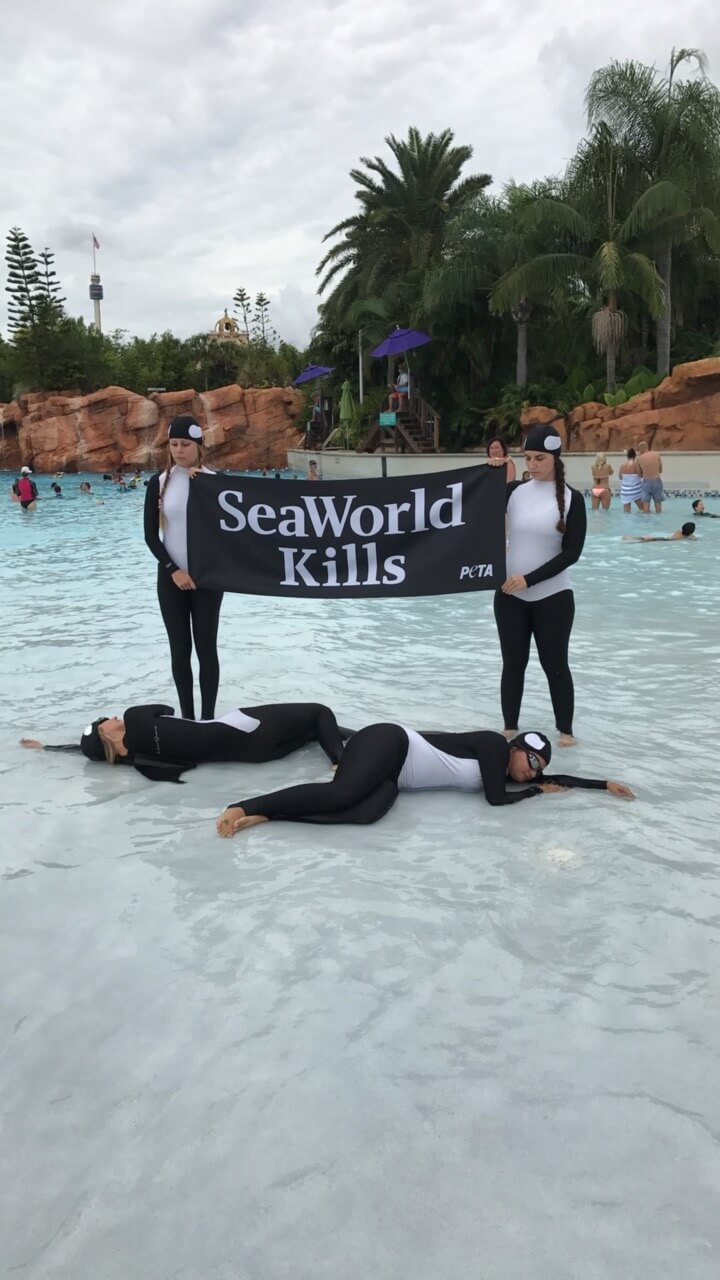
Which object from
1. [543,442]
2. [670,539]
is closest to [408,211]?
[670,539]

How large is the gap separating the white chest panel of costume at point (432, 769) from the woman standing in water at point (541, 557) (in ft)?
2.72

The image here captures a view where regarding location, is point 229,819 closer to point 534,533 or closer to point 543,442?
point 534,533

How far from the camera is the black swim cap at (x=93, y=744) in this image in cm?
525

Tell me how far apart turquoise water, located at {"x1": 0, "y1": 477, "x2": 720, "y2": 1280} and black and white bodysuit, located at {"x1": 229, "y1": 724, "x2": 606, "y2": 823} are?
4.1 inches

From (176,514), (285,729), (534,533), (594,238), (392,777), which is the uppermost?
(594,238)

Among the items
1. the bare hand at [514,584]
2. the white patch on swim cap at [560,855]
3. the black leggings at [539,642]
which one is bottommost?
the white patch on swim cap at [560,855]

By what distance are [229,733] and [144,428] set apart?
4503 cm

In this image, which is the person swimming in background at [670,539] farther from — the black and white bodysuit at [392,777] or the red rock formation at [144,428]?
the red rock formation at [144,428]

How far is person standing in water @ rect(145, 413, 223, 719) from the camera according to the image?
17.0ft

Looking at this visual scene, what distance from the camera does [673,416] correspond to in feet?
81.1

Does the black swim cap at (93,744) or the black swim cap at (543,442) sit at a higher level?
the black swim cap at (543,442)

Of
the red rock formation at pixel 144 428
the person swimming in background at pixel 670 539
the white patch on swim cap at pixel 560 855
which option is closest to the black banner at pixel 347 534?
the white patch on swim cap at pixel 560 855

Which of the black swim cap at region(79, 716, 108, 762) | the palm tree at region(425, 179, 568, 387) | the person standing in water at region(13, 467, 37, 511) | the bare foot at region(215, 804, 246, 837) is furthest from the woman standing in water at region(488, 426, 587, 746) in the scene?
the palm tree at region(425, 179, 568, 387)

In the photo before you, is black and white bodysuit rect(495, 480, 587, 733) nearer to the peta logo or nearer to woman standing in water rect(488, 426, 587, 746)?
woman standing in water rect(488, 426, 587, 746)
